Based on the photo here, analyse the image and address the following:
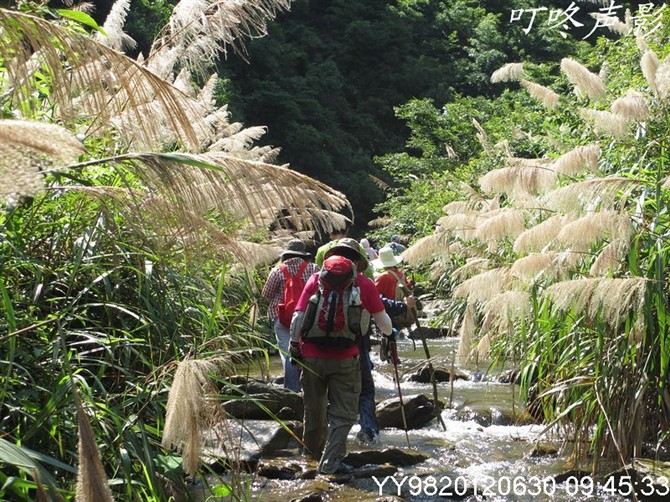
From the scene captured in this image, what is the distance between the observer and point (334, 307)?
230 inches

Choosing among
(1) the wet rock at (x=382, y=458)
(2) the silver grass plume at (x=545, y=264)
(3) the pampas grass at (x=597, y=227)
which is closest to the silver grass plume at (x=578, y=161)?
(2) the silver grass plume at (x=545, y=264)

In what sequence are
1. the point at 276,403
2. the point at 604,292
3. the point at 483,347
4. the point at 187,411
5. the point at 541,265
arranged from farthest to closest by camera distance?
the point at 276,403, the point at 483,347, the point at 541,265, the point at 604,292, the point at 187,411

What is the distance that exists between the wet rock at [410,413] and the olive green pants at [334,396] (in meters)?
1.68

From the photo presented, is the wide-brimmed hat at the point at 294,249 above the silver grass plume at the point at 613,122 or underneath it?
underneath

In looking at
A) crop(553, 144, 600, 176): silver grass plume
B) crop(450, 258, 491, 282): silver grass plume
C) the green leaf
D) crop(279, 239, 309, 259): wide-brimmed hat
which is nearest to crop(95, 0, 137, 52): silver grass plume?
crop(279, 239, 309, 259): wide-brimmed hat

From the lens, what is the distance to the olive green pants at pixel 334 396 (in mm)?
6051

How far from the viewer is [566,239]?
4895 mm

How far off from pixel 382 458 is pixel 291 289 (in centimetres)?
171

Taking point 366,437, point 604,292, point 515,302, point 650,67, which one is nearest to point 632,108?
point 650,67

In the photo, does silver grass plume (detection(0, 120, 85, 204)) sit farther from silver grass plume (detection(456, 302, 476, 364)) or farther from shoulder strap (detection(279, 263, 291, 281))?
shoulder strap (detection(279, 263, 291, 281))

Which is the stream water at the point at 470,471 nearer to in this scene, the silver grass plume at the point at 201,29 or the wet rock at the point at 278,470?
the wet rock at the point at 278,470

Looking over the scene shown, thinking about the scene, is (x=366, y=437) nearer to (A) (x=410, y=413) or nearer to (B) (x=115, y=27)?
(A) (x=410, y=413)

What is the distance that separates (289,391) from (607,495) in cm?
290

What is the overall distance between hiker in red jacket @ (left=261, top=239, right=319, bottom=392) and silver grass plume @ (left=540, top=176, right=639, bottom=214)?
240 cm
